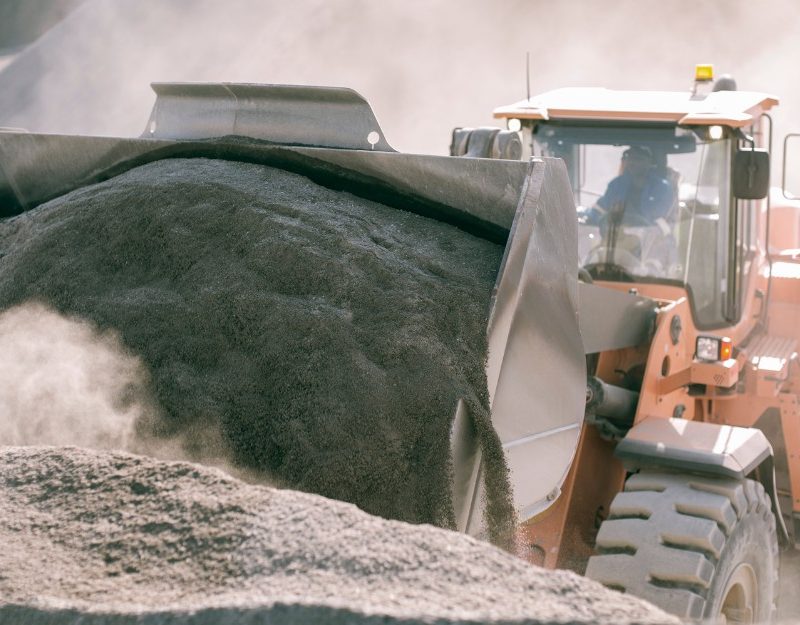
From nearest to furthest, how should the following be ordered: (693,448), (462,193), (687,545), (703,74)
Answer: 1. (462,193)
2. (687,545)
3. (693,448)
4. (703,74)

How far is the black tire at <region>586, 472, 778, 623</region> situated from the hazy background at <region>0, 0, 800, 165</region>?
638 inches

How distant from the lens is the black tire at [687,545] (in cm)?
311

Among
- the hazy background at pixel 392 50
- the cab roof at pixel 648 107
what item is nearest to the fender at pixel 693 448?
the cab roof at pixel 648 107

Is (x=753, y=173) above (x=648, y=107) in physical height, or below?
below

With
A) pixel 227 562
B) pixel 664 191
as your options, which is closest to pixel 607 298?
pixel 664 191


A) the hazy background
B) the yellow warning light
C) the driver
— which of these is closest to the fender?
the driver

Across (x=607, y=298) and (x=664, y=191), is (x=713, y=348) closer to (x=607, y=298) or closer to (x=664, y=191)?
(x=664, y=191)

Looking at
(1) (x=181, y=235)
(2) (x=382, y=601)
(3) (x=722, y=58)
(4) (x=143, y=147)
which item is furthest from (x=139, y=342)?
(3) (x=722, y=58)

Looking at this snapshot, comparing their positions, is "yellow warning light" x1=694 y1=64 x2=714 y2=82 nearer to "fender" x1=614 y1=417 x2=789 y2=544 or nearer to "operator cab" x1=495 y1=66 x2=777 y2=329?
"operator cab" x1=495 y1=66 x2=777 y2=329

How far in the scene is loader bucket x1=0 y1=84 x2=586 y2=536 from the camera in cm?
270

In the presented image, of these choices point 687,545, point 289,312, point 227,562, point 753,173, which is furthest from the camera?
point 753,173

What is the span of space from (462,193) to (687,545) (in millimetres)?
1273

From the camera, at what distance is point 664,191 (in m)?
4.12

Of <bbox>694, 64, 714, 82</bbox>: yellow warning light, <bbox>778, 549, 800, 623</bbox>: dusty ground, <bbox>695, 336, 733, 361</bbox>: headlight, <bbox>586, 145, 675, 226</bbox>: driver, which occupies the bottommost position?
<bbox>778, 549, 800, 623</bbox>: dusty ground
